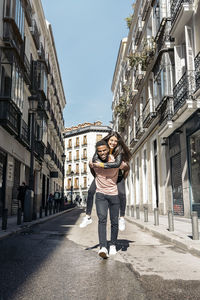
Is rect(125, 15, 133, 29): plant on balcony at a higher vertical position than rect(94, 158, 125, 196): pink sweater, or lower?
higher

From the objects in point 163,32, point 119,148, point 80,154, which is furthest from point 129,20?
point 80,154

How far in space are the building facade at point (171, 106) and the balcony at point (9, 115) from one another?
7185 mm

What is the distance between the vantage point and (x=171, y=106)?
14320mm

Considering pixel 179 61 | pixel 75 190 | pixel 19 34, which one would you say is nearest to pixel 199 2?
pixel 179 61

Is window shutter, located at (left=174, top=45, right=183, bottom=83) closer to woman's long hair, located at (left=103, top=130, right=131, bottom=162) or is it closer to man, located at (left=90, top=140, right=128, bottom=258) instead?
woman's long hair, located at (left=103, top=130, right=131, bottom=162)

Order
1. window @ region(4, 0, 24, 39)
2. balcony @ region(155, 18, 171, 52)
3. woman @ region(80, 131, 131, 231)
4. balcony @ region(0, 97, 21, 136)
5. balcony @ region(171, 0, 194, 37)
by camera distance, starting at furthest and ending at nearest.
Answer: balcony @ region(155, 18, 171, 52) < window @ region(4, 0, 24, 39) < balcony @ region(0, 97, 21, 136) < balcony @ region(171, 0, 194, 37) < woman @ region(80, 131, 131, 231)

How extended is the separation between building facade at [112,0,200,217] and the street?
7722 millimetres

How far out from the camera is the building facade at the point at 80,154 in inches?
2591

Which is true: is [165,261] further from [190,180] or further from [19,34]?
[19,34]

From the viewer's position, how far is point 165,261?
4.48m

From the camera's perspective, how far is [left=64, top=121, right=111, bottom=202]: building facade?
6581 centimetres

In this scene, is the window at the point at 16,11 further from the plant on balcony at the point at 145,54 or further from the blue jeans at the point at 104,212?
the blue jeans at the point at 104,212

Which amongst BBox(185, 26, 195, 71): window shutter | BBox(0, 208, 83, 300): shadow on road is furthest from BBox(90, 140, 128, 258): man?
BBox(185, 26, 195, 71): window shutter

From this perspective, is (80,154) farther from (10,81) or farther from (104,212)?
(104,212)
